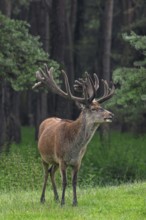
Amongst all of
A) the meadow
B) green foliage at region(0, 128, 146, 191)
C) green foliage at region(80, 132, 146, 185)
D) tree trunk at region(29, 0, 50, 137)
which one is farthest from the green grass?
tree trunk at region(29, 0, 50, 137)

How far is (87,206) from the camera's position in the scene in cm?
1230

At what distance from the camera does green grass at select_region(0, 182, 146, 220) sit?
11.2 meters

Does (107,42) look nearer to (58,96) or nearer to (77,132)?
(58,96)

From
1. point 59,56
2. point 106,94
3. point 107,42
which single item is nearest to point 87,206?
point 106,94

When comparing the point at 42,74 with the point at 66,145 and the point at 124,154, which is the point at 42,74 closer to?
the point at 66,145

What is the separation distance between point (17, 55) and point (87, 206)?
24.2 ft

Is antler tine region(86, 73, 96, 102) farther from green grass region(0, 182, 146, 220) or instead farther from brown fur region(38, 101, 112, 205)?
green grass region(0, 182, 146, 220)

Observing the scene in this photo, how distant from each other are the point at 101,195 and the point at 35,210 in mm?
2054

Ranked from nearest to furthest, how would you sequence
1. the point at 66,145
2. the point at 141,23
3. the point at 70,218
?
the point at 70,218, the point at 66,145, the point at 141,23

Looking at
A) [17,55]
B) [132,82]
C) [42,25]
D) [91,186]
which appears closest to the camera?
[132,82]

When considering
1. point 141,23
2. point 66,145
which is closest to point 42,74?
point 66,145

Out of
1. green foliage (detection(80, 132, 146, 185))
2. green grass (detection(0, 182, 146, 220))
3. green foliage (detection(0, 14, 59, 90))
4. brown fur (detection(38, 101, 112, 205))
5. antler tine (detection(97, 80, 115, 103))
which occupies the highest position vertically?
green foliage (detection(0, 14, 59, 90))

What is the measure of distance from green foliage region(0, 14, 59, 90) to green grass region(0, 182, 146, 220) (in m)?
4.71

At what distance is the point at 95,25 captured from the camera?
42.4m
